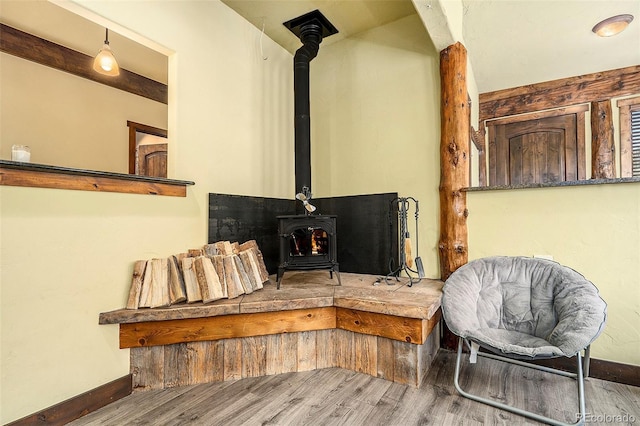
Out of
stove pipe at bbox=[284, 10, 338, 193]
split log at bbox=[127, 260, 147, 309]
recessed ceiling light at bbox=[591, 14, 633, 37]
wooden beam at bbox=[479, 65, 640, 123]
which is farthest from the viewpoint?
wooden beam at bbox=[479, 65, 640, 123]

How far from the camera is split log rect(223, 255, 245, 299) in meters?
2.14

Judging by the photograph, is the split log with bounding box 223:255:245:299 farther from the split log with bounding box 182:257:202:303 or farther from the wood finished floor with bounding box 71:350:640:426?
the wood finished floor with bounding box 71:350:640:426

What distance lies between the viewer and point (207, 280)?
205 cm

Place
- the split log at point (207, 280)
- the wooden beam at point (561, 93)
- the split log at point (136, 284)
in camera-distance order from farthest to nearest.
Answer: the wooden beam at point (561, 93)
the split log at point (207, 280)
the split log at point (136, 284)

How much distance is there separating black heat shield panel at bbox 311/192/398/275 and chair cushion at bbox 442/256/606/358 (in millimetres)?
815

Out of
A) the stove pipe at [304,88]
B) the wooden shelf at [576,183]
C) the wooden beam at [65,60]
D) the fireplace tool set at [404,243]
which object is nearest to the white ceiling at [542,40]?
the stove pipe at [304,88]

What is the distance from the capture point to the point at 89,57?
11.6 feet

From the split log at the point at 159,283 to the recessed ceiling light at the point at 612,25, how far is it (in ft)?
13.0

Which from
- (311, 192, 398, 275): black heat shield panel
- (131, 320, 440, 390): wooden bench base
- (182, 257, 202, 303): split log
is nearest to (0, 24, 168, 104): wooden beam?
(182, 257, 202, 303): split log

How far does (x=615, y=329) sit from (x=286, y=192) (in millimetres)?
2865

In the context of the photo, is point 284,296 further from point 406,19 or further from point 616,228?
point 406,19

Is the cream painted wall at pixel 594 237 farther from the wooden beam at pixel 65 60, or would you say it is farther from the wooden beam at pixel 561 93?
the wooden beam at pixel 65 60

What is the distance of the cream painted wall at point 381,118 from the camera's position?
9.18 feet

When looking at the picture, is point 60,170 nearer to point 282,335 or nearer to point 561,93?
point 282,335
